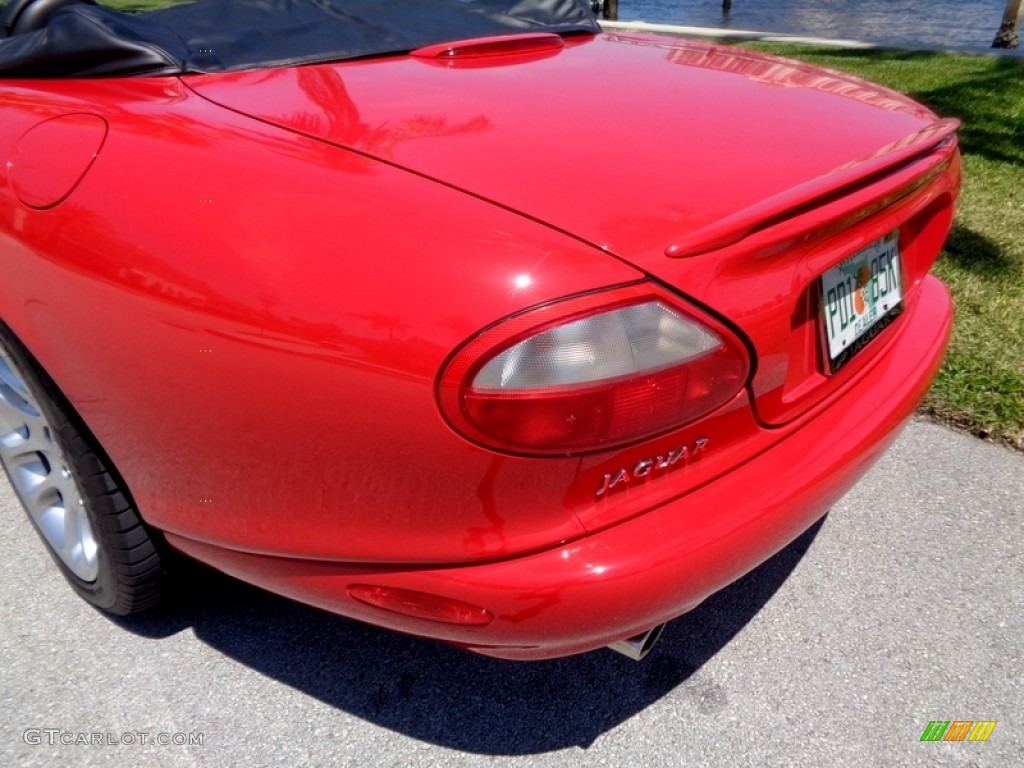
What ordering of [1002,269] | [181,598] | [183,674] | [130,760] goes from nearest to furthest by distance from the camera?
[130,760] → [183,674] → [181,598] → [1002,269]

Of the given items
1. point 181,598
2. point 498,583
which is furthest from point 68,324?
point 498,583

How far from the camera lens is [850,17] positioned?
16.7 m

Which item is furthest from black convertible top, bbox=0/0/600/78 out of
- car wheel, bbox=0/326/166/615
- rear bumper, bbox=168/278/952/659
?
rear bumper, bbox=168/278/952/659

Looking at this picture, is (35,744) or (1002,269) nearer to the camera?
(35,744)

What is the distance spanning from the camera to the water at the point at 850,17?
13742 mm

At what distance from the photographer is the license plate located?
5.30ft

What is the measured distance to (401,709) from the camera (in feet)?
6.30

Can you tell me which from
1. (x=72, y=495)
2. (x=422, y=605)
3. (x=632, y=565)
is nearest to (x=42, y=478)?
(x=72, y=495)

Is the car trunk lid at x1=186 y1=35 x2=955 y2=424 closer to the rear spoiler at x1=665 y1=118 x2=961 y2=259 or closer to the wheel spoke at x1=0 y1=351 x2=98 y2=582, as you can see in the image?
the rear spoiler at x1=665 y1=118 x2=961 y2=259

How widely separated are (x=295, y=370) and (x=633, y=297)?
1.75 feet

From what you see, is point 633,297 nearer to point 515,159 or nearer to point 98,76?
point 515,159

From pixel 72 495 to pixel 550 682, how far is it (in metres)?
1.21

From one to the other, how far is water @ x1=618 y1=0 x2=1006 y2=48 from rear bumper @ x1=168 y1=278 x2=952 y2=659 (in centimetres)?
1293

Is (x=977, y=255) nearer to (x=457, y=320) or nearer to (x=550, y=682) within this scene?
(x=550, y=682)
